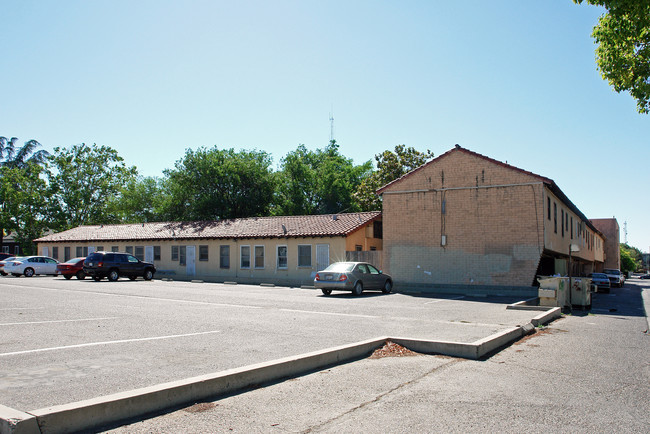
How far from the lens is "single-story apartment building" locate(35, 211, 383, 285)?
101 feet

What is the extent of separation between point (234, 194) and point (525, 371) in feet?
158

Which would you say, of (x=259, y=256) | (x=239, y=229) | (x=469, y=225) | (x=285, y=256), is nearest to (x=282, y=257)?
(x=285, y=256)

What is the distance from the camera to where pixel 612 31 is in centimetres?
1342

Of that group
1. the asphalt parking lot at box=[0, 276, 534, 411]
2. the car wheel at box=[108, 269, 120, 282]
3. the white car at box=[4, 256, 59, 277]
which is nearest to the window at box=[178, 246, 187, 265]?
the car wheel at box=[108, 269, 120, 282]

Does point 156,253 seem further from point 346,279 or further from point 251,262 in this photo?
point 346,279

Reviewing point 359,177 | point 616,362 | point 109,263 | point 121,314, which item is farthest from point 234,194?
point 616,362

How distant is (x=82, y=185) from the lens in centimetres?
5938

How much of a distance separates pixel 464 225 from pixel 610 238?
2251 inches

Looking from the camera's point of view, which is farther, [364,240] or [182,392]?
[364,240]

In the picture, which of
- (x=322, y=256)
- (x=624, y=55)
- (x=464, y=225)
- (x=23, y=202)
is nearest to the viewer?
(x=624, y=55)

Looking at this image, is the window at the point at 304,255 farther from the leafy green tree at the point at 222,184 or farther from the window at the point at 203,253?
the leafy green tree at the point at 222,184

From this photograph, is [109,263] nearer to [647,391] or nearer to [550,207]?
[550,207]

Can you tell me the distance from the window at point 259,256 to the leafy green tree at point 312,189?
2188 centimetres

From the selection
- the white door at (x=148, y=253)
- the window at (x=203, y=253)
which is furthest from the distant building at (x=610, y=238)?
the white door at (x=148, y=253)
